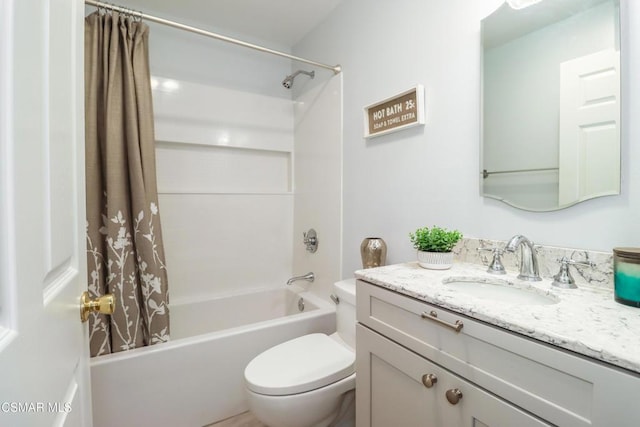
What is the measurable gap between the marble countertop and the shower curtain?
1284 millimetres

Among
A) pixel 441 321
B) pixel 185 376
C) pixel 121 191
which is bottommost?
pixel 185 376

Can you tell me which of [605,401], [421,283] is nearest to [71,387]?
[421,283]

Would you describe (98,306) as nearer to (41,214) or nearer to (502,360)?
(41,214)

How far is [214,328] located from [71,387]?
176cm

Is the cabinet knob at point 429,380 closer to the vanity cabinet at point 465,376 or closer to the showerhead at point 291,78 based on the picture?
the vanity cabinet at point 465,376

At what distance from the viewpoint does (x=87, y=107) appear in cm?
150

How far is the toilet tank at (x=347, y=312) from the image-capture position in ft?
4.63

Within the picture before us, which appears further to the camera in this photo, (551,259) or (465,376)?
(551,259)

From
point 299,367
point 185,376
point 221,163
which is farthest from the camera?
point 221,163

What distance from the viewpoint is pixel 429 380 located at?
0.79m

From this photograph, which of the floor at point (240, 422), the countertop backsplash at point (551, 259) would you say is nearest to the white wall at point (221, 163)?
the floor at point (240, 422)

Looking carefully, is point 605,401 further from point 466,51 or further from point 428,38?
point 428,38

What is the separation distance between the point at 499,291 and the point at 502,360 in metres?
0.39

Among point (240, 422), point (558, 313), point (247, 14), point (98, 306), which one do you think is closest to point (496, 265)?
point (558, 313)
